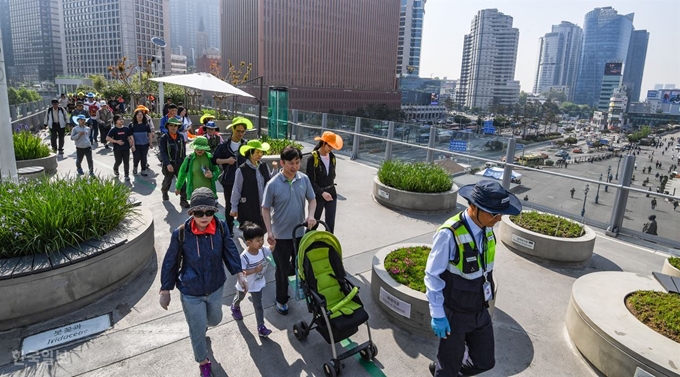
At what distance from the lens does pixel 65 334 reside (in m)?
3.95

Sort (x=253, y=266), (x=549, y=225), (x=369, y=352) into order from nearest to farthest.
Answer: (x=369, y=352) < (x=253, y=266) < (x=549, y=225)

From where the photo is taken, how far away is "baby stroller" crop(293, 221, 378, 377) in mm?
3518

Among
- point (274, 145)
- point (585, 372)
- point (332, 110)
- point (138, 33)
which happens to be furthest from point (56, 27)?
point (585, 372)

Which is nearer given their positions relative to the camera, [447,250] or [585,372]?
[447,250]

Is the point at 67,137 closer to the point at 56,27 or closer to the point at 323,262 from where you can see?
the point at 323,262

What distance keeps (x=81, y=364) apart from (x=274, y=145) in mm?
8266

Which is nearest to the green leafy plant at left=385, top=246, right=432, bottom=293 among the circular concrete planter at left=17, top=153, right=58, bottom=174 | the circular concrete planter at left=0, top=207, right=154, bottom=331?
the circular concrete planter at left=0, top=207, right=154, bottom=331

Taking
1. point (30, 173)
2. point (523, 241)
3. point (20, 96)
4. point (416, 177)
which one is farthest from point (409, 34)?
point (30, 173)

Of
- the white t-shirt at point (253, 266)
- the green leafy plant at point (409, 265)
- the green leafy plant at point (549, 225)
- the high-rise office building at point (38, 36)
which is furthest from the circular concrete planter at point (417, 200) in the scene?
the high-rise office building at point (38, 36)

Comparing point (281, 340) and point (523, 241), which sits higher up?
point (523, 241)

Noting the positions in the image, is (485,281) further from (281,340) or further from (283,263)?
(283,263)

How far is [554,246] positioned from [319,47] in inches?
4666

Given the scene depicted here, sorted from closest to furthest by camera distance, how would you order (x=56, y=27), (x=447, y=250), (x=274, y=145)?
(x=447, y=250) → (x=274, y=145) → (x=56, y=27)

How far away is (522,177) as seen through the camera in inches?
339
